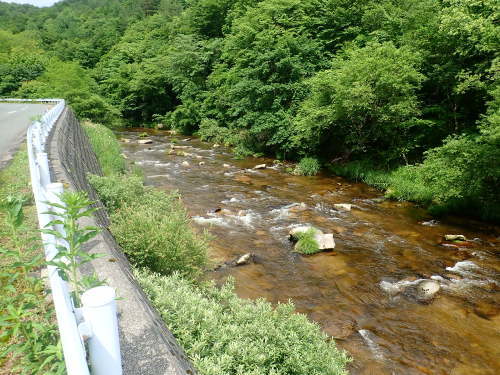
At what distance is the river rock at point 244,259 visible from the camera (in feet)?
31.0

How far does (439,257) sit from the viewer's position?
1026 cm

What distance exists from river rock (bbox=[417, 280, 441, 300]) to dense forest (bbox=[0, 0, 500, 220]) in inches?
211

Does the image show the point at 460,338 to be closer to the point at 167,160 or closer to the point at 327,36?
the point at 167,160

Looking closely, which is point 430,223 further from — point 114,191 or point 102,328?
point 102,328

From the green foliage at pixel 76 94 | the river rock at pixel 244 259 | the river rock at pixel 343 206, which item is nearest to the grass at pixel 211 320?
the river rock at pixel 244 259

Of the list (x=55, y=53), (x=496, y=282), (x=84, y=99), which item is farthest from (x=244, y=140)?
(x=55, y=53)

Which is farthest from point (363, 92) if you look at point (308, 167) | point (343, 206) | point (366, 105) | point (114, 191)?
point (114, 191)

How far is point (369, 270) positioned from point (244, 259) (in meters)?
3.50

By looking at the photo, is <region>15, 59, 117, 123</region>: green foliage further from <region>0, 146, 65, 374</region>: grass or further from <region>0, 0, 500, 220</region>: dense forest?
<region>0, 146, 65, 374</region>: grass

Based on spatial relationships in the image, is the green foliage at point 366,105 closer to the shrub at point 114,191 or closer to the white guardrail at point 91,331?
the shrub at point 114,191

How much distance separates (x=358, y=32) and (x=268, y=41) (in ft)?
19.1

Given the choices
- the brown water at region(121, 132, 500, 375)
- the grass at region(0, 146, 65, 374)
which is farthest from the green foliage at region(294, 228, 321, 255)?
the grass at region(0, 146, 65, 374)

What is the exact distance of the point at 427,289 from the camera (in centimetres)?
849

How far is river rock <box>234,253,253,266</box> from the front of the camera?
9461 millimetres
